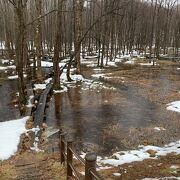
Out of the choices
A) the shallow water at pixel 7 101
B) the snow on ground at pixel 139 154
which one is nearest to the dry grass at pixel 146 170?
the snow on ground at pixel 139 154

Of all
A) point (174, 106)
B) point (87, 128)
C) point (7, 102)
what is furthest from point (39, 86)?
point (87, 128)

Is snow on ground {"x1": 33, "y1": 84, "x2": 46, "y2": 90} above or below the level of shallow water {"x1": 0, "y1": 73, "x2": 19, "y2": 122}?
above

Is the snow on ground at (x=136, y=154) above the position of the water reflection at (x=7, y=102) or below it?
below

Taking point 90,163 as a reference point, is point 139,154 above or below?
below

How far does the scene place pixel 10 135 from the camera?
11.1m

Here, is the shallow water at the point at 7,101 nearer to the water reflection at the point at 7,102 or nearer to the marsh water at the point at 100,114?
the water reflection at the point at 7,102

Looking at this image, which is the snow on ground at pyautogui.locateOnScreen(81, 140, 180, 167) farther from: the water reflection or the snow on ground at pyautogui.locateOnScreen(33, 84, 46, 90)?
the snow on ground at pyautogui.locateOnScreen(33, 84, 46, 90)

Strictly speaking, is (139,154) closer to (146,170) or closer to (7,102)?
(146,170)

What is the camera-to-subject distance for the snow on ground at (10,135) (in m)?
9.53

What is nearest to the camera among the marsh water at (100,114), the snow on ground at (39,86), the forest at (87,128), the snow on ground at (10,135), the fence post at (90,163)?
the fence post at (90,163)

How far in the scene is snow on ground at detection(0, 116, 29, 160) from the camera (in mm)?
9528

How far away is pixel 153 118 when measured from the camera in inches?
557

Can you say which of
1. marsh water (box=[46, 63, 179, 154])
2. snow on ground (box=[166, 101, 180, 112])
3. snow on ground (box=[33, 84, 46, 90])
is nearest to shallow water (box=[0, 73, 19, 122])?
snow on ground (box=[33, 84, 46, 90])

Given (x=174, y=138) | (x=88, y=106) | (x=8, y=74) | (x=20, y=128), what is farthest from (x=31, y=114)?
(x=8, y=74)
